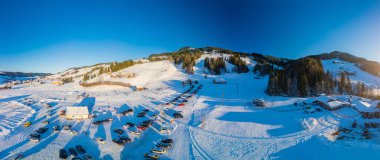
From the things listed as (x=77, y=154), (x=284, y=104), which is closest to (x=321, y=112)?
(x=284, y=104)

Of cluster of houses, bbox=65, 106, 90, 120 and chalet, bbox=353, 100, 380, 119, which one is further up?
chalet, bbox=353, 100, 380, 119

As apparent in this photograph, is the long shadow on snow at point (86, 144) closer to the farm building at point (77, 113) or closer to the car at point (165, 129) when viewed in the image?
the farm building at point (77, 113)

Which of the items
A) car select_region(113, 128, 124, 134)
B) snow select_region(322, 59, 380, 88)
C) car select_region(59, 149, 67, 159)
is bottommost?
car select_region(59, 149, 67, 159)

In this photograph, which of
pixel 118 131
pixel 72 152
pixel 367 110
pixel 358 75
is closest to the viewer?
pixel 72 152

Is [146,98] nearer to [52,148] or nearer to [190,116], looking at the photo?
[190,116]

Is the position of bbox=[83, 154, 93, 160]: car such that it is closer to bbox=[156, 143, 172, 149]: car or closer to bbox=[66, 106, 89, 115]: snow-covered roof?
bbox=[156, 143, 172, 149]: car

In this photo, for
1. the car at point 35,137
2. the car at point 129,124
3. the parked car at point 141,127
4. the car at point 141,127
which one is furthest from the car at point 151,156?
the car at point 35,137

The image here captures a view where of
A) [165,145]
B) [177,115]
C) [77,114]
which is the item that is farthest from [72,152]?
[177,115]

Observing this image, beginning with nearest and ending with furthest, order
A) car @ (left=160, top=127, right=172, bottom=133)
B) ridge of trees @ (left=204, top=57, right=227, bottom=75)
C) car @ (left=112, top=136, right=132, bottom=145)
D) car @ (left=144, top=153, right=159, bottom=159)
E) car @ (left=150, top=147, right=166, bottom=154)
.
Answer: car @ (left=144, top=153, right=159, bottom=159)
car @ (left=150, top=147, right=166, bottom=154)
car @ (left=112, top=136, right=132, bottom=145)
car @ (left=160, top=127, right=172, bottom=133)
ridge of trees @ (left=204, top=57, right=227, bottom=75)

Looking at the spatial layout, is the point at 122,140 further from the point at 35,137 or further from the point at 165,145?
the point at 35,137

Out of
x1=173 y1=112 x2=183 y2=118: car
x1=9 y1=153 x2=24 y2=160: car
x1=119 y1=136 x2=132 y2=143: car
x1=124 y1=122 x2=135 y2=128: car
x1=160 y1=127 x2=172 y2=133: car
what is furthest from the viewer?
x1=173 y1=112 x2=183 y2=118: car

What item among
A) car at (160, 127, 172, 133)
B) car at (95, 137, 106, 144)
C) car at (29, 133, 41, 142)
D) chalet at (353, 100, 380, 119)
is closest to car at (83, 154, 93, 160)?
car at (95, 137, 106, 144)
